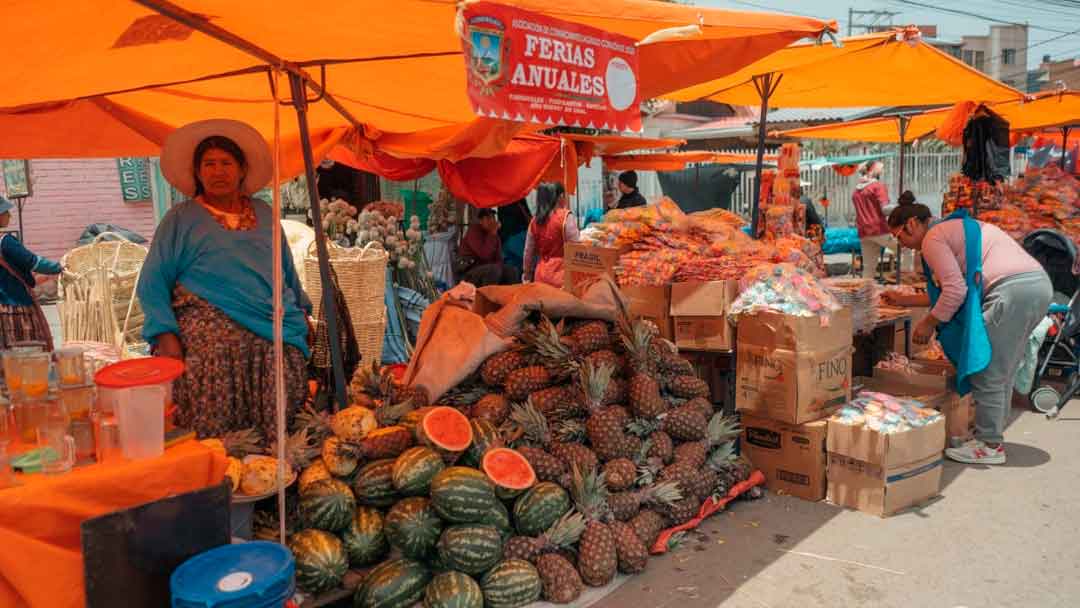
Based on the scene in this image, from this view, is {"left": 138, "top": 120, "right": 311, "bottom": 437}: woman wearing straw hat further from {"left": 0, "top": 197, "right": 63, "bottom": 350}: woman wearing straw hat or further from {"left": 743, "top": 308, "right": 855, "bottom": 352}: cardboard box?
{"left": 743, "top": 308, "right": 855, "bottom": 352}: cardboard box

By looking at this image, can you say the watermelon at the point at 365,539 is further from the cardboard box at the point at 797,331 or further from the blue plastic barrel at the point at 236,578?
the cardboard box at the point at 797,331

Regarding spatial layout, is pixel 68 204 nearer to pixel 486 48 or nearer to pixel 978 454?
pixel 486 48

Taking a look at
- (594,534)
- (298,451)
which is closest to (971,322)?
(594,534)

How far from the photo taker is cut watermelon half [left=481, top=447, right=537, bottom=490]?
3555 mm

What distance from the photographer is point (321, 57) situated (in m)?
3.94

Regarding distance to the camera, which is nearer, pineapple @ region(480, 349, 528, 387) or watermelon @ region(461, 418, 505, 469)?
watermelon @ region(461, 418, 505, 469)

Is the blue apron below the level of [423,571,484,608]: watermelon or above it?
above

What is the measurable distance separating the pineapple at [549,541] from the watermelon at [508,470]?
0.22 meters

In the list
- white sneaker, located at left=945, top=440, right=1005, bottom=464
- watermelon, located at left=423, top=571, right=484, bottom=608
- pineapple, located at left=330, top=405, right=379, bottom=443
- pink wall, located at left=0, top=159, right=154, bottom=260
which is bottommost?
white sneaker, located at left=945, top=440, right=1005, bottom=464

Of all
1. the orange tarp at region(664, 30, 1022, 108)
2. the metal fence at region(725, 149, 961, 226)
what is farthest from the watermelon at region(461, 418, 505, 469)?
the metal fence at region(725, 149, 961, 226)

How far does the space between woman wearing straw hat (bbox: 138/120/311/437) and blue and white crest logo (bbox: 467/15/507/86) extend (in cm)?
154

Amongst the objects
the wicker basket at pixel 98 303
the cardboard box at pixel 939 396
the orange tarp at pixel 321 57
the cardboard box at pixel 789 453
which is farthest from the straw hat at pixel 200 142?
the cardboard box at pixel 939 396

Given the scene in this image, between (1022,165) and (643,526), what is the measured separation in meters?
24.3

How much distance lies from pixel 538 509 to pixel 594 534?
0.32 m
